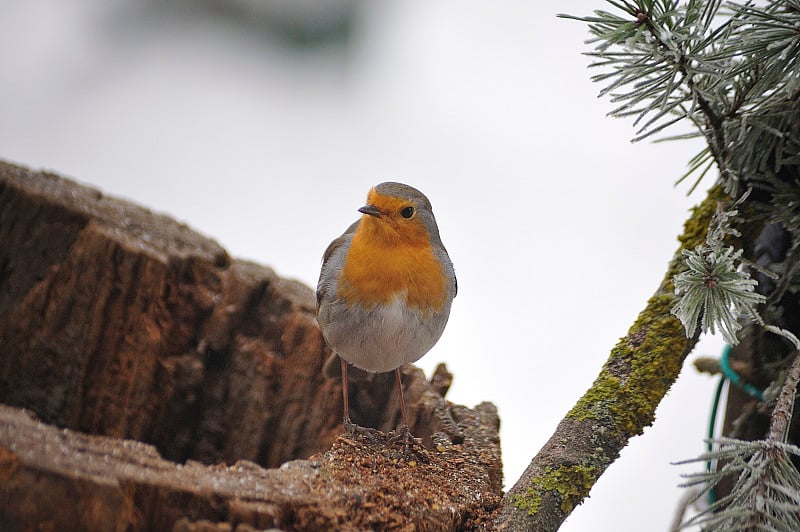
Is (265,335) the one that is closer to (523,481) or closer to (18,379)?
Result: (18,379)

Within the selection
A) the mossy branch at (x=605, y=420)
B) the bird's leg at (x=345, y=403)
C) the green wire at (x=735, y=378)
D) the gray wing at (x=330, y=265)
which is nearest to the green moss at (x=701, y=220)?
the mossy branch at (x=605, y=420)

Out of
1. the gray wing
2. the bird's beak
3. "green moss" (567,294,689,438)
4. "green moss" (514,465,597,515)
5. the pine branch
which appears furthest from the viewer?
the gray wing

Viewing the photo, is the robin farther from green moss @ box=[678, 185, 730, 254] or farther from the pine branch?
the pine branch

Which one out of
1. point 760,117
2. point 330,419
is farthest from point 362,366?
point 760,117

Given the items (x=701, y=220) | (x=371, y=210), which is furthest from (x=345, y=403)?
(x=701, y=220)

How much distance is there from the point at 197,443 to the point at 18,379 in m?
0.59

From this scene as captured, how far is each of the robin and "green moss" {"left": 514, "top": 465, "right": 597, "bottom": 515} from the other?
455mm

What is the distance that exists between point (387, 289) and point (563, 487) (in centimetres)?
70

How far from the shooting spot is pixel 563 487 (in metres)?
1.81

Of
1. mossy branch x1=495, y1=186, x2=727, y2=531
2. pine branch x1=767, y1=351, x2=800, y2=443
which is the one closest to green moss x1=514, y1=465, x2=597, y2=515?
mossy branch x1=495, y1=186, x2=727, y2=531

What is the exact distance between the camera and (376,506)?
1.70 m

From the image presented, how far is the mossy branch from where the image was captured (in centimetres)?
→ 180

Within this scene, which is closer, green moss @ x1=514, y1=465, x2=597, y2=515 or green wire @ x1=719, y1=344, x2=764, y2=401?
green moss @ x1=514, y1=465, x2=597, y2=515

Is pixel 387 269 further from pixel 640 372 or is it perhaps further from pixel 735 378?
pixel 735 378
